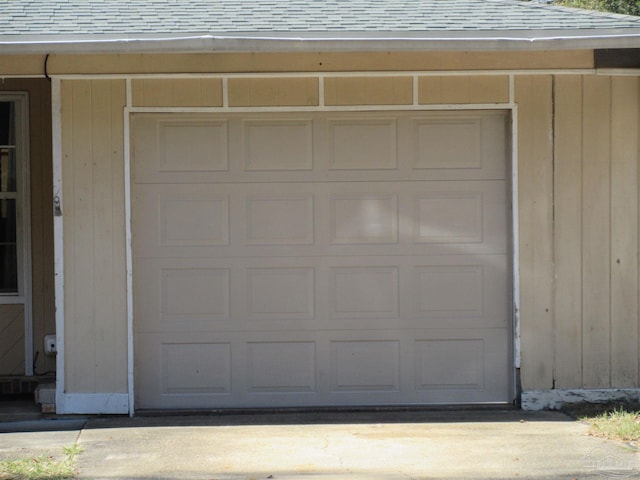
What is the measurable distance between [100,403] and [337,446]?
207 centimetres

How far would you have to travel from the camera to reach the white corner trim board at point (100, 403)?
7406 millimetres

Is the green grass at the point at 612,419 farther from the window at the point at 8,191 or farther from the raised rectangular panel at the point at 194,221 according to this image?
the window at the point at 8,191

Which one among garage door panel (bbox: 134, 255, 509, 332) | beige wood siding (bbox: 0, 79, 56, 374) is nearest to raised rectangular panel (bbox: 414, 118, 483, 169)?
garage door panel (bbox: 134, 255, 509, 332)

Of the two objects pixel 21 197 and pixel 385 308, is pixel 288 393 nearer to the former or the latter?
pixel 385 308

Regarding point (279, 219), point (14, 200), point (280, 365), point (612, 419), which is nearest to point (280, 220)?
point (279, 219)

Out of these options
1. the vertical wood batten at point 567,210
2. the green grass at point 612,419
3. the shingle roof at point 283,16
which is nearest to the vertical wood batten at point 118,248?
the shingle roof at point 283,16

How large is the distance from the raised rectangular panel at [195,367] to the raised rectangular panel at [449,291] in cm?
160

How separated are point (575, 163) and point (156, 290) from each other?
3.45 m

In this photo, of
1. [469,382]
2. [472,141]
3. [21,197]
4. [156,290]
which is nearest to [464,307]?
[469,382]

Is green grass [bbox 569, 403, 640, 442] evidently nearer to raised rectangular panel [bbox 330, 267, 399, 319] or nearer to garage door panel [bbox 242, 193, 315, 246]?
raised rectangular panel [bbox 330, 267, 399, 319]

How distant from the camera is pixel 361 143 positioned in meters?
7.57

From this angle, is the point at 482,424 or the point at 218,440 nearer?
the point at 218,440

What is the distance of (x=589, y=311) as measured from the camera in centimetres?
751

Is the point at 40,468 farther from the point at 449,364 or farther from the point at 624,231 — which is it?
the point at 624,231
